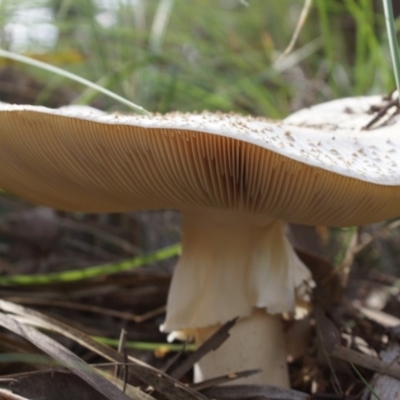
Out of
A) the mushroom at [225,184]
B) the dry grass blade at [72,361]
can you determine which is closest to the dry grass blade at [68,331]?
the dry grass blade at [72,361]

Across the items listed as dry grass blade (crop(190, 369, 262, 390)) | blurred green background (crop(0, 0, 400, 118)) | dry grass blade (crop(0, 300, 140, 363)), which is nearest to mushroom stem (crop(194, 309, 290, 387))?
dry grass blade (crop(190, 369, 262, 390))

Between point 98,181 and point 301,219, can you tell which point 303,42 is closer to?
point 301,219

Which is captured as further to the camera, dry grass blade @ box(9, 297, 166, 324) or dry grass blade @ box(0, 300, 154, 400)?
dry grass blade @ box(9, 297, 166, 324)

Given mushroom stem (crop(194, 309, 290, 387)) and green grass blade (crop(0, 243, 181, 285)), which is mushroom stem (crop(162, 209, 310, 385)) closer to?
mushroom stem (crop(194, 309, 290, 387))

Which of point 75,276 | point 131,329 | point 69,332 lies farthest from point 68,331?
point 131,329

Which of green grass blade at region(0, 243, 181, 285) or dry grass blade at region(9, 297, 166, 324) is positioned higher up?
green grass blade at region(0, 243, 181, 285)

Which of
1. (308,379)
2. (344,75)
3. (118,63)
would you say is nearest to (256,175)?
(308,379)
